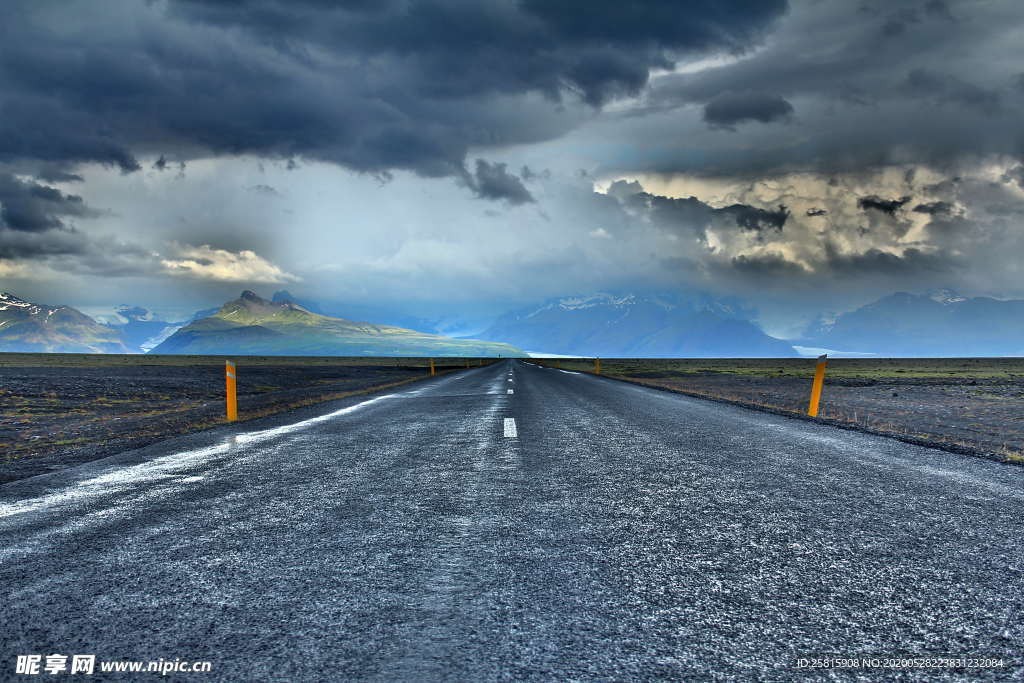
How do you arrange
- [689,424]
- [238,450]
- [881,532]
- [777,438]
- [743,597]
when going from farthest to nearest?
[689,424] → [777,438] → [238,450] → [881,532] → [743,597]

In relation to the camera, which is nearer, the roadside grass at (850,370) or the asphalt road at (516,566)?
the asphalt road at (516,566)

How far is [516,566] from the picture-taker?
3010mm

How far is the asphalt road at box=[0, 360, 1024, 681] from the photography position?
2164 millimetres

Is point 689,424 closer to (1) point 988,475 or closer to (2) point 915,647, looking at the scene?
(1) point 988,475

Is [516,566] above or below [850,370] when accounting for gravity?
above

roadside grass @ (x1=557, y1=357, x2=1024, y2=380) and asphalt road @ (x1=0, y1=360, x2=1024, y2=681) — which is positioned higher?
asphalt road @ (x1=0, y1=360, x2=1024, y2=681)

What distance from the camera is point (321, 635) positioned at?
2250 mm

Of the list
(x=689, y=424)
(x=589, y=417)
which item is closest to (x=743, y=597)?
(x=689, y=424)

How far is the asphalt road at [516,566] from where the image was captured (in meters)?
2.16

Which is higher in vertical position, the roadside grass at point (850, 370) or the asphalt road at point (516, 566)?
the asphalt road at point (516, 566)

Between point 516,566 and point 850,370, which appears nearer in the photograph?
point 516,566

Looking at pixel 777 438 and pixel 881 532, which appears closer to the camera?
pixel 881 532

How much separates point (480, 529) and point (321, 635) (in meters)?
1.56

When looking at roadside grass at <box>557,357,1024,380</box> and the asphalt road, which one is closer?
the asphalt road
